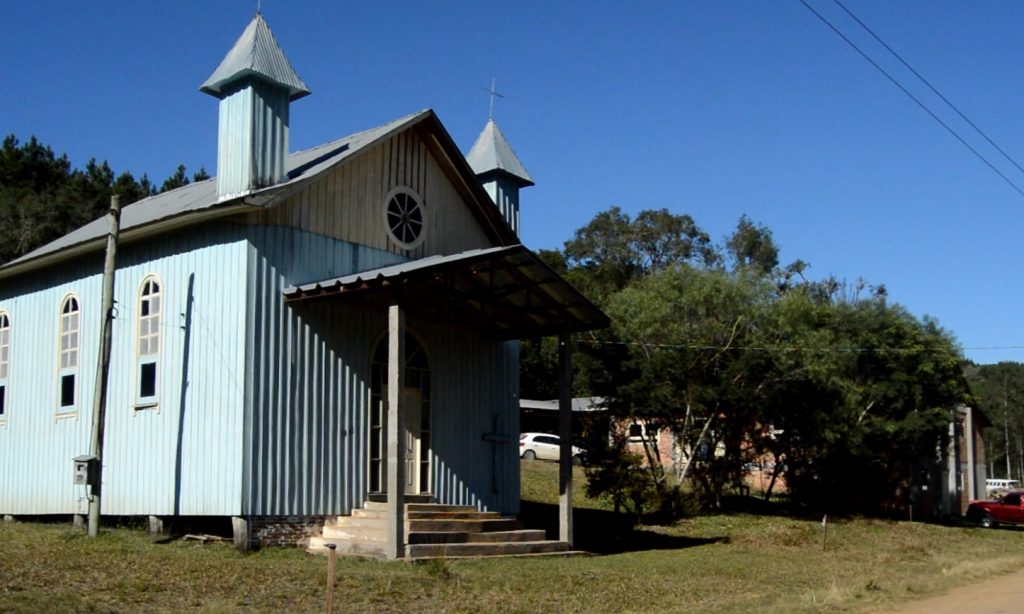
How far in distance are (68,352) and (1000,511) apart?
3228cm

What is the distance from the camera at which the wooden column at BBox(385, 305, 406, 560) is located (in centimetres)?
1697

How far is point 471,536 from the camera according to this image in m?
18.8

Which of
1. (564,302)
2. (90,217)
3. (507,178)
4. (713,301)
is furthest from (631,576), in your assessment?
(90,217)

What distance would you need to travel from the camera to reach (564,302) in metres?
21.0

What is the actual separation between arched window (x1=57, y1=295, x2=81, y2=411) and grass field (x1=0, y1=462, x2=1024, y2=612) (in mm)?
2448

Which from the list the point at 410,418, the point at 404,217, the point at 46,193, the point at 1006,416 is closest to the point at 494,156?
the point at 404,217

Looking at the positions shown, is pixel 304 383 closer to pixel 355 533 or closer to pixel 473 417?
pixel 355 533

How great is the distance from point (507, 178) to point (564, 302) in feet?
16.4

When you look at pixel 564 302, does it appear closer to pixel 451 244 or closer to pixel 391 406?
pixel 451 244

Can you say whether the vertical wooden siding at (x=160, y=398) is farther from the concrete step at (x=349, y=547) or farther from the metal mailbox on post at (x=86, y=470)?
the concrete step at (x=349, y=547)

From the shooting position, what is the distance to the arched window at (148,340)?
62.8 ft

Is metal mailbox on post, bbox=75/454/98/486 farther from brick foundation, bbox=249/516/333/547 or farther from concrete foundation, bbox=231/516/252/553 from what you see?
brick foundation, bbox=249/516/333/547

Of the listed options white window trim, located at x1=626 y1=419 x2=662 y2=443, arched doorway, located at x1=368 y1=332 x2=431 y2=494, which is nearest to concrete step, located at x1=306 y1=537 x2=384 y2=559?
arched doorway, located at x1=368 y1=332 x2=431 y2=494

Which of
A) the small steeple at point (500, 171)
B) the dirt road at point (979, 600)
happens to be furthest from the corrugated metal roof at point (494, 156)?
the dirt road at point (979, 600)
